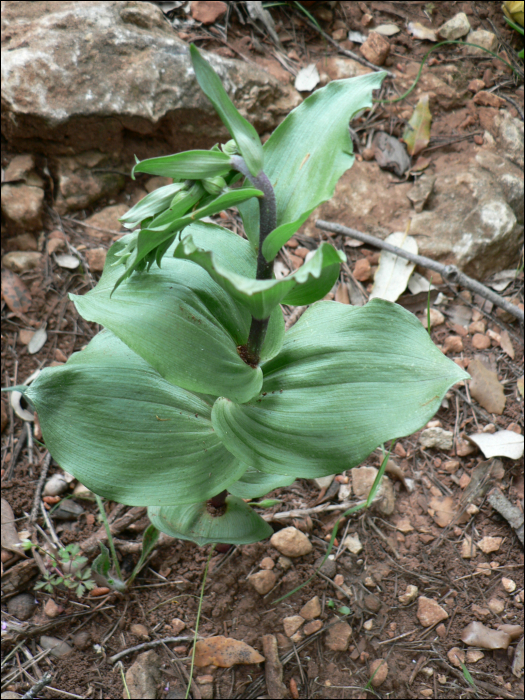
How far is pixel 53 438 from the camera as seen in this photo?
1435mm

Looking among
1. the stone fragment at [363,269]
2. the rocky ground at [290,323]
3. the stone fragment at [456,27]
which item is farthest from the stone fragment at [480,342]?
the stone fragment at [456,27]

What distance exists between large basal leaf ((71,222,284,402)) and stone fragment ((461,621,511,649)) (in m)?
1.32

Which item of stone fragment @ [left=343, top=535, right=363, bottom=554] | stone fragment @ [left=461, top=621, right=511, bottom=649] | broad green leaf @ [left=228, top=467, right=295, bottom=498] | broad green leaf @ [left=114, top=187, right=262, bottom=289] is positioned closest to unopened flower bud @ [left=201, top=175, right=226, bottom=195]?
broad green leaf @ [left=114, top=187, right=262, bottom=289]

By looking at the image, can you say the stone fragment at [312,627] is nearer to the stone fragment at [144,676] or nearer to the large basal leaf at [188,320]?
the stone fragment at [144,676]

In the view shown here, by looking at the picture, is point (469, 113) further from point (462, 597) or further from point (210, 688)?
point (210, 688)

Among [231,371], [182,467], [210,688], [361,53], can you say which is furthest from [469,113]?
[210,688]

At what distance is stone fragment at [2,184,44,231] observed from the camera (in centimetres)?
251

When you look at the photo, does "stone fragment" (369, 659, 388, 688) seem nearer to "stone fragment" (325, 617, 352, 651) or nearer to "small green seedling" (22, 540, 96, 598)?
"stone fragment" (325, 617, 352, 651)

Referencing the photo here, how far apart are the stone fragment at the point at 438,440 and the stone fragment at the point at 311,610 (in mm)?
831

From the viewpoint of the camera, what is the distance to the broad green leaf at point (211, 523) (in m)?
1.73

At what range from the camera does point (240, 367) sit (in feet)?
4.62

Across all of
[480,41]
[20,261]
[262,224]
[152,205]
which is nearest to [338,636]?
[262,224]

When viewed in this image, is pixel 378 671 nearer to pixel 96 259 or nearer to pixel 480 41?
pixel 96 259

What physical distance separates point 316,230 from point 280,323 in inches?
53.2
